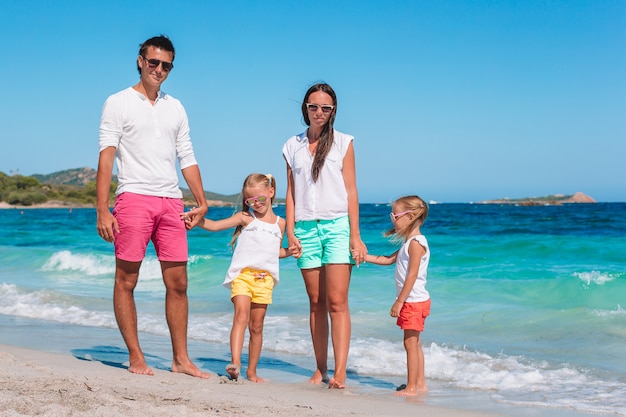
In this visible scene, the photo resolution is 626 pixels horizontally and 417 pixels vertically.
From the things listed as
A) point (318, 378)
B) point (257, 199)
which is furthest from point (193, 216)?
point (318, 378)

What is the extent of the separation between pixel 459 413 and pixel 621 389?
1.56 m

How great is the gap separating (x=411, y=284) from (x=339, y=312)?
0.50m

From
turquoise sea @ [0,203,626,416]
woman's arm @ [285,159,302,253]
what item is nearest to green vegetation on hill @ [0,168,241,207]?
turquoise sea @ [0,203,626,416]

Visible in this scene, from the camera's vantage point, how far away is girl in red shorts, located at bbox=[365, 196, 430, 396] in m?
4.24

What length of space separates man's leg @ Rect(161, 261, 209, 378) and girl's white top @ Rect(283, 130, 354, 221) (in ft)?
2.77

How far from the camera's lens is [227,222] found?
4.51 meters

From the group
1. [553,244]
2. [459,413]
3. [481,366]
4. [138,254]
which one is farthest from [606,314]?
[553,244]

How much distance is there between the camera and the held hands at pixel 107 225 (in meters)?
3.97

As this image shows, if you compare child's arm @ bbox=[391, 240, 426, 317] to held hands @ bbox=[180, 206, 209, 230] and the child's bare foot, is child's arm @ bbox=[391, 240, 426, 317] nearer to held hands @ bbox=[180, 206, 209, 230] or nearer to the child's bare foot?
the child's bare foot

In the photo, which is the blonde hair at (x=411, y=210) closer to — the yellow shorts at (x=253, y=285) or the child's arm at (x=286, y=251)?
the child's arm at (x=286, y=251)

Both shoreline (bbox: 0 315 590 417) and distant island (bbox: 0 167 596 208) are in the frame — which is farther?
distant island (bbox: 0 167 596 208)

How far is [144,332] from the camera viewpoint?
6.90m

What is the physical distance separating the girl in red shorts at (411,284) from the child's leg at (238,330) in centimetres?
86

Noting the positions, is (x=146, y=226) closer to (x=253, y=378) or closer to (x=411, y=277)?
Answer: (x=253, y=378)
